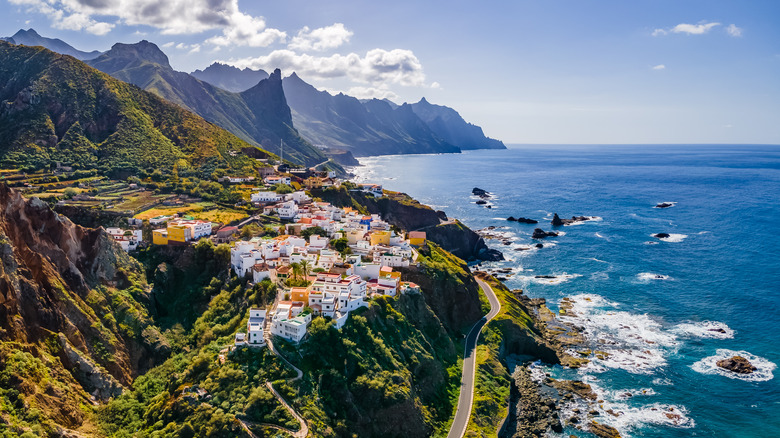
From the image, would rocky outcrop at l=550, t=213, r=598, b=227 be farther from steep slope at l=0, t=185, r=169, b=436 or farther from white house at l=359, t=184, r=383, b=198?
steep slope at l=0, t=185, r=169, b=436

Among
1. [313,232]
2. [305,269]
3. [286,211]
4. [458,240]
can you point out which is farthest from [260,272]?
[458,240]

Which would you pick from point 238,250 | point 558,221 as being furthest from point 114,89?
point 558,221

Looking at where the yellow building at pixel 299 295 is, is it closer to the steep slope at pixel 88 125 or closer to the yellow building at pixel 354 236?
the yellow building at pixel 354 236

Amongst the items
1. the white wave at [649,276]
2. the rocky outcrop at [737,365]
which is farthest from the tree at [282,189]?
the rocky outcrop at [737,365]

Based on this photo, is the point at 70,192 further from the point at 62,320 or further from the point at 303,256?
the point at 303,256

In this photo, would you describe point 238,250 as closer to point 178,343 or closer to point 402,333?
point 178,343

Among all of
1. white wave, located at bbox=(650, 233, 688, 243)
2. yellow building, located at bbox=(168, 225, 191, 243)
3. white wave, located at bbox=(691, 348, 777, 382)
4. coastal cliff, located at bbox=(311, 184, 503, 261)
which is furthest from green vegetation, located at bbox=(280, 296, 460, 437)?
white wave, located at bbox=(650, 233, 688, 243)
